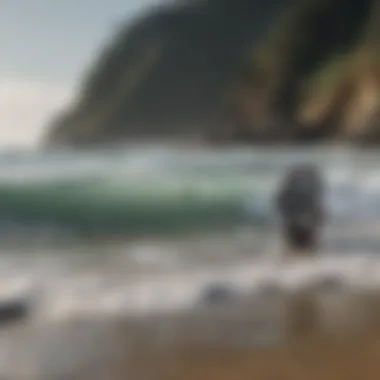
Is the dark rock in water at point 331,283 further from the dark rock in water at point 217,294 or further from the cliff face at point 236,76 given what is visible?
the cliff face at point 236,76

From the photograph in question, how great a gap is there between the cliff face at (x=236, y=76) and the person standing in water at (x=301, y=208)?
0.10 m

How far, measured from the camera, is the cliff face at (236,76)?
148 centimetres

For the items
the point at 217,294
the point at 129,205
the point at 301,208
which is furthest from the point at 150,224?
the point at 301,208

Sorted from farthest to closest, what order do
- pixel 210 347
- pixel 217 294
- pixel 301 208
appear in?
1. pixel 301 208
2. pixel 217 294
3. pixel 210 347

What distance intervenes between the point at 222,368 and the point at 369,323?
15.7 inches

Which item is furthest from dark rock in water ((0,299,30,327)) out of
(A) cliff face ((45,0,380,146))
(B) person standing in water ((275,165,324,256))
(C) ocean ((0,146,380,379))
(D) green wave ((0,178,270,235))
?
(B) person standing in water ((275,165,324,256))

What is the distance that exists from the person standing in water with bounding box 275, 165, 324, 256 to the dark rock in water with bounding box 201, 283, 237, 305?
0.20 m

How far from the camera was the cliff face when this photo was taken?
4.86ft

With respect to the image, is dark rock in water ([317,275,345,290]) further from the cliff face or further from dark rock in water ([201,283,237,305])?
the cliff face

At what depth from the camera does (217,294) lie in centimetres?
151

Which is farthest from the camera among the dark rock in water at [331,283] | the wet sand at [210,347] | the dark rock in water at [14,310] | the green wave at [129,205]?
the dark rock in water at [331,283]

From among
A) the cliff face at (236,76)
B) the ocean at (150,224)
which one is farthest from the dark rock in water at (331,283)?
the cliff face at (236,76)

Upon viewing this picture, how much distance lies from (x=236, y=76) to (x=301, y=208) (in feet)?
1.25

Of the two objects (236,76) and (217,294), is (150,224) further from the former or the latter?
(236,76)
